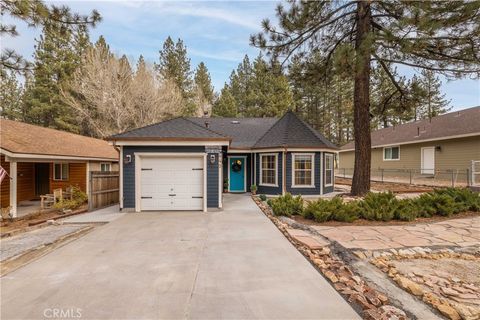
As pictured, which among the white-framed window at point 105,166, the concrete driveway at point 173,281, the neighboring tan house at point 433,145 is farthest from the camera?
the neighboring tan house at point 433,145

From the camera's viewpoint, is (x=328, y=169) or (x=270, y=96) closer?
Answer: (x=328, y=169)

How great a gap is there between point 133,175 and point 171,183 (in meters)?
1.31

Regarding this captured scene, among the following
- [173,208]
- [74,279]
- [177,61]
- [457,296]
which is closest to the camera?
[457,296]

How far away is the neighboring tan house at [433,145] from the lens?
1454 centimetres

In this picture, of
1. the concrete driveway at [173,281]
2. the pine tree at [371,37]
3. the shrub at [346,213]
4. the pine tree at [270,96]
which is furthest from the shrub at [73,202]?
the pine tree at [270,96]

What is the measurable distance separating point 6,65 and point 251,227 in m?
6.66

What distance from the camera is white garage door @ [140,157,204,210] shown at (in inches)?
323

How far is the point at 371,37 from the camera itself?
7.30m

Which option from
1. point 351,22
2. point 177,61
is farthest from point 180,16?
point 177,61

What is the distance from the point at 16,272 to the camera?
12.2ft

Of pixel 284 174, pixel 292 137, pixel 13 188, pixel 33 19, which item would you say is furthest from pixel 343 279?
pixel 13 188

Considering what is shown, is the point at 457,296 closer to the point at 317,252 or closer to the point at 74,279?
the point at 317,252

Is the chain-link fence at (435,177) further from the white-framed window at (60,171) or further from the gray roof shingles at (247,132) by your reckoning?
the white-framed window at (60,171)

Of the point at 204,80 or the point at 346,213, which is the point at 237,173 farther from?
the point at 204,80
